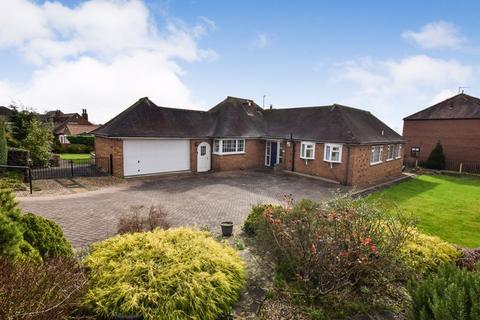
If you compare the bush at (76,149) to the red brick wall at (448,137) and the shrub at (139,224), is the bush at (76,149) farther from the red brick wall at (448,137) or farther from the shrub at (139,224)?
the red brick wall at (448,137)

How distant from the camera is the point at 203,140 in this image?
20453 millimetres

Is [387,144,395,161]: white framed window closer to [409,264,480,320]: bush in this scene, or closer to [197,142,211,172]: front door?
[197,142,211,172]: front door

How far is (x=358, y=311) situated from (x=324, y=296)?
2.11ft

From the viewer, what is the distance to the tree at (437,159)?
25.9 metres

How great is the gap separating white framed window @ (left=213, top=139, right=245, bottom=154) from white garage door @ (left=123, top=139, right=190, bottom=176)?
2.26 m

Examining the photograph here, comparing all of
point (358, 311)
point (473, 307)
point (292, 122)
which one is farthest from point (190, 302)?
point (292, 122)

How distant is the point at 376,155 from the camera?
63.7 ft

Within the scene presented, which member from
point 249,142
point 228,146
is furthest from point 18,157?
point 249,142

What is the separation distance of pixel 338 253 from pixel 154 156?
15278 millimetres

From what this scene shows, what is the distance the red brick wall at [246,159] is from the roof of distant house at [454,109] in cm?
1891

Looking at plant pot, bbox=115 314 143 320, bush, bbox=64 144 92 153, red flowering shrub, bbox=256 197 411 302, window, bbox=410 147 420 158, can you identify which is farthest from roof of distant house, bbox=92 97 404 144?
bush, bbox=64 144 92 153

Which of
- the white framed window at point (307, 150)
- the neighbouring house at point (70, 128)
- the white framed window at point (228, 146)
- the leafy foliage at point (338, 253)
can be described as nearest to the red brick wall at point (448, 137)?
the white framed window at point (307, 150)

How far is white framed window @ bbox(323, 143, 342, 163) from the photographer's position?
17.6m

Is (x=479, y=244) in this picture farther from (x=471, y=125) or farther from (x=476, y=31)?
(x=471, y=125)
